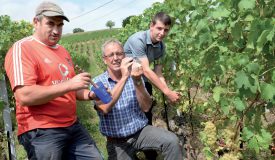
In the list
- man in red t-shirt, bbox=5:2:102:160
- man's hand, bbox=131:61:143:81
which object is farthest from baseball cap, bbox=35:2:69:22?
man's hand, bbox=131:61:143:81

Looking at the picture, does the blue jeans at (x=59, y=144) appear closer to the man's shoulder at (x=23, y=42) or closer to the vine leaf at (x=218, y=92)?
the man's shoulder at (x=23, y=42)

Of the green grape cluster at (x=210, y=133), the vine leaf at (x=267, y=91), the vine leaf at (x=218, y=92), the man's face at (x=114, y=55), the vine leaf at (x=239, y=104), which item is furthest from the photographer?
the man's face at (x=114, y=55)

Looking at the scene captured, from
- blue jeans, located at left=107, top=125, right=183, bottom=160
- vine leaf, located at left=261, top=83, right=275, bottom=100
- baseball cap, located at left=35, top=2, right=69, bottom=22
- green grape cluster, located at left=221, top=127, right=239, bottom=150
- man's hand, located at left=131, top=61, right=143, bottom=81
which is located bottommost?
blue jeans, located at left=107, top=125, right=183, bottom=160

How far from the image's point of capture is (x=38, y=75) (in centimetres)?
285

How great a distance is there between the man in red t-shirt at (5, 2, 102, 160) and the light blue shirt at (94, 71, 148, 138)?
578mm

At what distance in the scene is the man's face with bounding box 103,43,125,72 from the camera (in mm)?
3551

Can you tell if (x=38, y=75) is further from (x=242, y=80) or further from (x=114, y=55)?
(x=242, y=80)

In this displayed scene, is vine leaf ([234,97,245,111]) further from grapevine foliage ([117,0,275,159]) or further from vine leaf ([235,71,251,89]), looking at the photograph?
vine leaf ([235,71,251,89])

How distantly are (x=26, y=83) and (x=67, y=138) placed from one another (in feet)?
2.04

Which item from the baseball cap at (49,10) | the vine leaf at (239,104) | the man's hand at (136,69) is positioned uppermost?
the baseball cap at (49,10)

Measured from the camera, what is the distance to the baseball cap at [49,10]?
2.88 m

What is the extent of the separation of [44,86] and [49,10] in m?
0.58

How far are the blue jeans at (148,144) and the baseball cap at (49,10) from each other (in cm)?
137

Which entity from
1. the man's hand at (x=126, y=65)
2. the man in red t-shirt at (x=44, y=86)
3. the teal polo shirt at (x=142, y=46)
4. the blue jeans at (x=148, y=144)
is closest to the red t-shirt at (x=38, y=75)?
the man in red t-shirt at (x=44, y=86)
